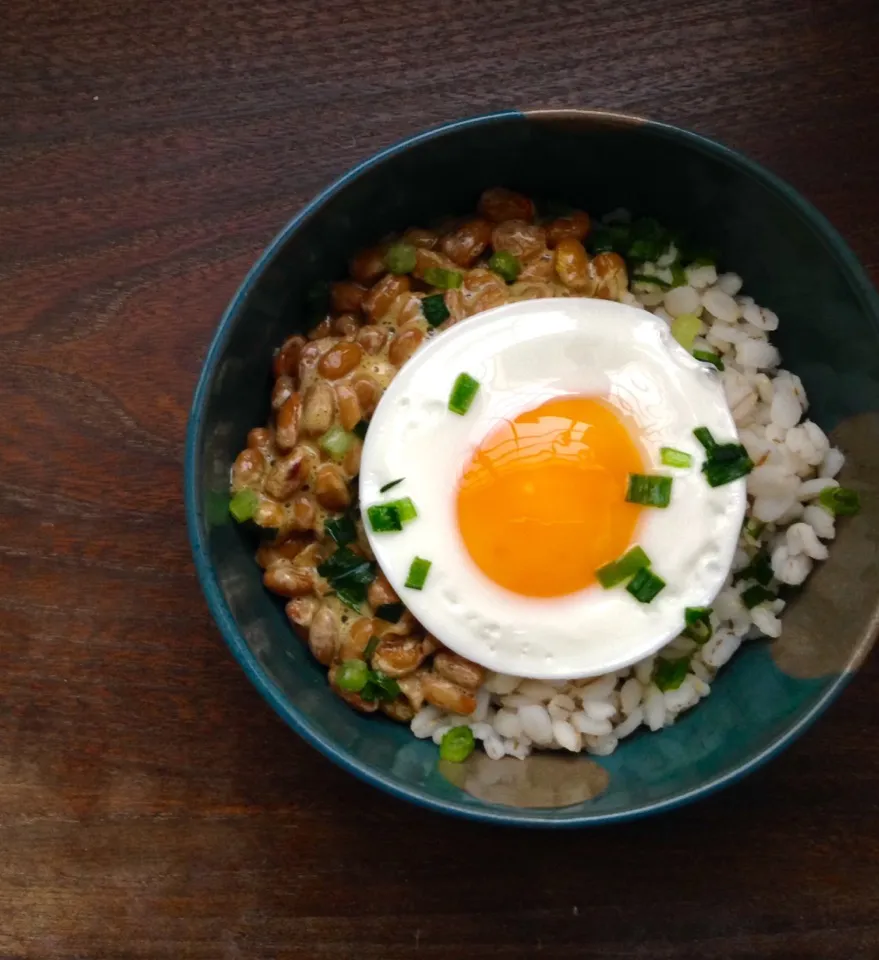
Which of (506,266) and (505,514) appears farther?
(506,266)

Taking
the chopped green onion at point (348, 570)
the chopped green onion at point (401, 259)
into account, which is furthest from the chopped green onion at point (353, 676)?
the chopped green onion at point (401, 259)

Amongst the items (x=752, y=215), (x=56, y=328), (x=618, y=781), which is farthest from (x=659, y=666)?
(x=56, y=328)

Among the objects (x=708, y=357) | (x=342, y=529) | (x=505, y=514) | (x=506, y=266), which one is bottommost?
(x=342, y=529)

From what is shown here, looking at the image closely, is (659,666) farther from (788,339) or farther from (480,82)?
(480,82)

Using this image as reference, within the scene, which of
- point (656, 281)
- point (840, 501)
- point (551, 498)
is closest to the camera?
point (551, 498)

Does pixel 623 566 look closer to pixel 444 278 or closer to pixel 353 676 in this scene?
pixel 353 676

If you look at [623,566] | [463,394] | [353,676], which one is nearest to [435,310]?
[463,394]

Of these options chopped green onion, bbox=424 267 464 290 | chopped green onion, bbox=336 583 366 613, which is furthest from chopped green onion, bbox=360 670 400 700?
chopped green onion, bbox=424 267 464 290

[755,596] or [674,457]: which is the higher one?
[674,457]
